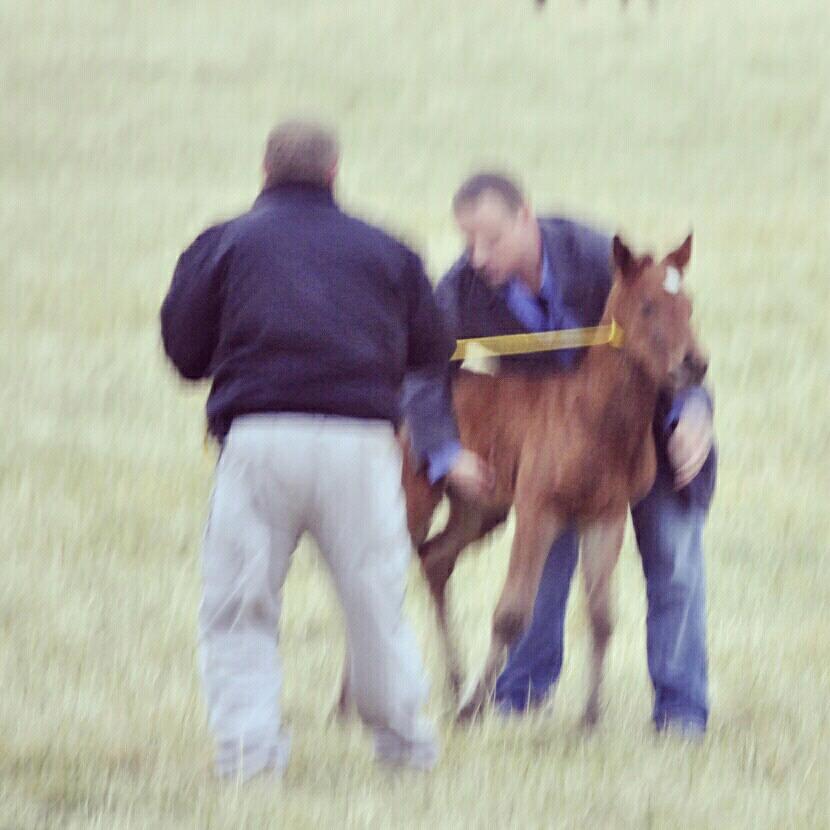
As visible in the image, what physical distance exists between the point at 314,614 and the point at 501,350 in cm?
242

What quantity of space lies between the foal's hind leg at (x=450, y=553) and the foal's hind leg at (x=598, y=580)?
0.45 meters

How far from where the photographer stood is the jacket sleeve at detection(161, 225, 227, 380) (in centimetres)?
449

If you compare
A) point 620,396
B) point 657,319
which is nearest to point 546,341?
point 620,396

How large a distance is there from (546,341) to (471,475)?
1.57 ft

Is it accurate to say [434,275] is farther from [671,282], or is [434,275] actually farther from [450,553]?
[671,282]

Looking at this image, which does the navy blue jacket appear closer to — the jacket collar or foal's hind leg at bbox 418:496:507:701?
foal's hind leg at bbox 418:496:507:701

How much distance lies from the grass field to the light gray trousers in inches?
8.7

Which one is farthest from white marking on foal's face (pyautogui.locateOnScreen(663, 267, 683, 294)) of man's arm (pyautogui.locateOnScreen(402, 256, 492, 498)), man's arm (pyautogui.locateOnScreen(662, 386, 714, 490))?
man's arm (pyautogui.locateOnScreen(402, 256, 492, 498))

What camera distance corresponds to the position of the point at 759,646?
6684mm

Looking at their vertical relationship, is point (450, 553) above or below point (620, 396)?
below

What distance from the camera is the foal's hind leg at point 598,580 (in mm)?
5008

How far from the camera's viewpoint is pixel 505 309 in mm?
5090

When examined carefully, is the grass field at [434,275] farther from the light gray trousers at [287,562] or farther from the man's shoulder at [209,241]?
the man's shoulder at [209,241]

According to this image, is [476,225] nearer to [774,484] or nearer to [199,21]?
[774,484]
